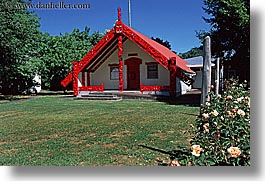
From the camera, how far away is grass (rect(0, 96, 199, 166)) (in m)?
2.76

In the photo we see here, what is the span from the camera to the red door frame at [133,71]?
22.9 feet

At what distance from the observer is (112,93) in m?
6.61

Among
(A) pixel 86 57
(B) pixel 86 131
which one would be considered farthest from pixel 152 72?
(B) pixel 86 131

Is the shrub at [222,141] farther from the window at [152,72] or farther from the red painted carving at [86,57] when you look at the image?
the window at [152,72]

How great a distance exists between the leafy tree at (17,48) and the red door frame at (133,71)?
2126 millimetres

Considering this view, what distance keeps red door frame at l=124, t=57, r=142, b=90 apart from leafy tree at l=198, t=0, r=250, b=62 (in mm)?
3766

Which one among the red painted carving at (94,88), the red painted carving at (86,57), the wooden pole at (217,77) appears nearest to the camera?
the wooden pole at (217,77)

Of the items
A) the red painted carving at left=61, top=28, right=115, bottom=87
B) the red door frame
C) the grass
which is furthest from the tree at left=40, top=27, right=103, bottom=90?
the red door frame

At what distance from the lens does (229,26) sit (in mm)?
2961

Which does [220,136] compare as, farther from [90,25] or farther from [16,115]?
[16,115]

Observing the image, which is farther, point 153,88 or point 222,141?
point 153,88

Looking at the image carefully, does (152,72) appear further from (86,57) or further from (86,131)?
(86,131)

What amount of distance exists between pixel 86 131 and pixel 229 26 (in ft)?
6.30

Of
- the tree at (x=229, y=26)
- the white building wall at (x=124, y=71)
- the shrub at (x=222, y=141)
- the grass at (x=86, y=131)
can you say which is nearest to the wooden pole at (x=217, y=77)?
the tree at (x=229, y=26)
